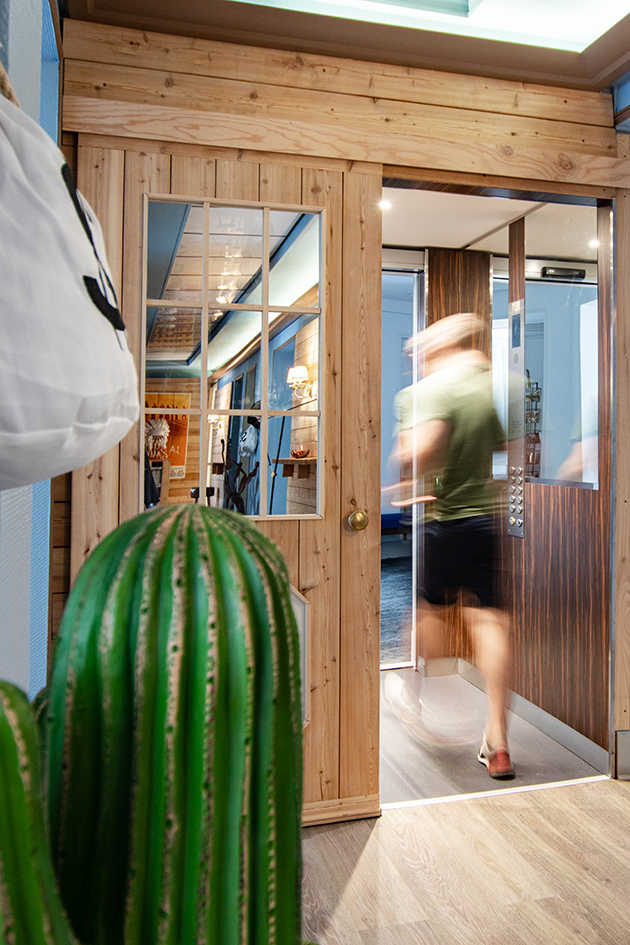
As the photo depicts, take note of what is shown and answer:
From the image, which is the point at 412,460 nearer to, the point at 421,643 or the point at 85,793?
the point at 421,643

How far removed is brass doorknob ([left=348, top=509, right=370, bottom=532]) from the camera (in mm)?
2373

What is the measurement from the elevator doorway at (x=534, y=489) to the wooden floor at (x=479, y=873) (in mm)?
217

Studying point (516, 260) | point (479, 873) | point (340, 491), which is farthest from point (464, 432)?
point (479, 873)

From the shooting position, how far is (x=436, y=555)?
3.17 metres

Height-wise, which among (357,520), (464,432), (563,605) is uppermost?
(464,432)

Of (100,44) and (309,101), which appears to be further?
(309,101)

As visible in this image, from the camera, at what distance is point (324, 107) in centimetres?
239

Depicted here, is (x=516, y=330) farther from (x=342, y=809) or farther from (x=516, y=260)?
(x=342, y=809)

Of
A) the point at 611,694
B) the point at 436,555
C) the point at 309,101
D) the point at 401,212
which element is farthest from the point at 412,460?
the point at 309,101

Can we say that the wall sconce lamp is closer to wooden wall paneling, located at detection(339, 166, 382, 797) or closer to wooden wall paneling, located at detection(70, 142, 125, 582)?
wooden wall paneling, located at detection(339, 166, 382, 797)

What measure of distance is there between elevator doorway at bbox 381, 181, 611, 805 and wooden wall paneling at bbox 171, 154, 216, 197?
67 cm

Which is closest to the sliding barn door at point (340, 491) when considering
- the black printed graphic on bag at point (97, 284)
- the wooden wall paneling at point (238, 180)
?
the wooden wall paneling at point (238, 180)

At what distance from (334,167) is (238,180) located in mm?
357

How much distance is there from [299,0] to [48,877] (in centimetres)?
266
